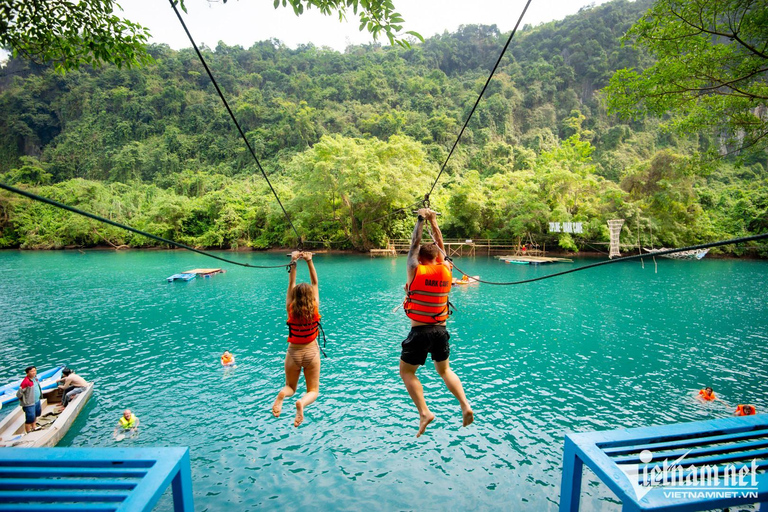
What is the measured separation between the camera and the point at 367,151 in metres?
37.9

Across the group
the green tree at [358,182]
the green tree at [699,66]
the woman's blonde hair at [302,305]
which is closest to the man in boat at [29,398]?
the woman's blonde hair at [302,305]

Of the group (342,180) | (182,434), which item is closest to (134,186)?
(342,180)

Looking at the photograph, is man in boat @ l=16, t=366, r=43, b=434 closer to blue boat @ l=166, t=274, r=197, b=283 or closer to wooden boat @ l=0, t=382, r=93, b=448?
wooden boat @ l=0, t=382, r=93, b=448

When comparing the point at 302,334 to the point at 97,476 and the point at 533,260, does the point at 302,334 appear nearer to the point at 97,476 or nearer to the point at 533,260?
the point at 97,476

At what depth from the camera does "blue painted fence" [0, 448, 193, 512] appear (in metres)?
2.39

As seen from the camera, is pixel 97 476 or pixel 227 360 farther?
pixel 227 360

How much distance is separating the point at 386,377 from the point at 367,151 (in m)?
29.8

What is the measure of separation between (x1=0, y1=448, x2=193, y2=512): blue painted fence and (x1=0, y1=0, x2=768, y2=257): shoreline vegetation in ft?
47.6

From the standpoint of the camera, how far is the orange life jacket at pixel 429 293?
157 inches

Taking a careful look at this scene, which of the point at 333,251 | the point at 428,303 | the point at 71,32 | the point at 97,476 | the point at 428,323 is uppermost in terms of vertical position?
the point at 71,32

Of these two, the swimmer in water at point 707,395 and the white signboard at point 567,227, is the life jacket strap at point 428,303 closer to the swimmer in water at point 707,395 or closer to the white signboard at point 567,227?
the swimmer in water at point 707,395

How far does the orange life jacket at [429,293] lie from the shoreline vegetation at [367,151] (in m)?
11.7

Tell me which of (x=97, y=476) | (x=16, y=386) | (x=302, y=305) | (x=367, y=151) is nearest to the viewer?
(x=97, y=476)

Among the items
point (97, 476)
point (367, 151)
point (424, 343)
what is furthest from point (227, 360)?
point (367, 151)
